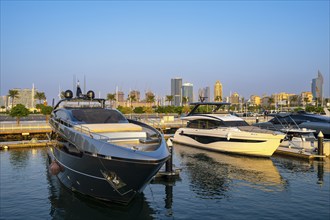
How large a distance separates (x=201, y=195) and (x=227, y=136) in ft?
46.0

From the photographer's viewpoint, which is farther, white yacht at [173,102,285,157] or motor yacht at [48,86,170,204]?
white yacht at [173,102,285,157]

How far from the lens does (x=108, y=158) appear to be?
43.9 feet

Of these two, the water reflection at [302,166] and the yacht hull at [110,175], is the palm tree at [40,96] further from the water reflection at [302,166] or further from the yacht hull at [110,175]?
the yacht hull at [110,175]

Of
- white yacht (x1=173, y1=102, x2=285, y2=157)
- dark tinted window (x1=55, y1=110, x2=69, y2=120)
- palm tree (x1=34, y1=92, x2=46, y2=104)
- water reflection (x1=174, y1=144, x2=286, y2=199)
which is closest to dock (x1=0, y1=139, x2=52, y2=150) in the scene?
dark tinted window (x1=55, y1=110, x2=69, y2=120)

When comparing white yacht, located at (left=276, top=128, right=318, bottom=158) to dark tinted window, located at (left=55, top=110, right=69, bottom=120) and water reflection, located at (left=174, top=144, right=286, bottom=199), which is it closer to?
water reflection, located at (left=174, top=144, right=286, bottom=199)

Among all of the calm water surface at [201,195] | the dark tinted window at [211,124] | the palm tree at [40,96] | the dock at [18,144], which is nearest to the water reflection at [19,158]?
the calm water surface at [201,195]

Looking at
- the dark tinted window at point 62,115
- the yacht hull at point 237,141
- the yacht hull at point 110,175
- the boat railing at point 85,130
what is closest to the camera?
the yacht hull at point 110,175

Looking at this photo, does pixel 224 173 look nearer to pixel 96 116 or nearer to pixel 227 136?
pixel 227 136

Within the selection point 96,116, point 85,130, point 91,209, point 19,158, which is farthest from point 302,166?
point 19,158

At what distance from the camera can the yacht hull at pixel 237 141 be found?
28.9 m

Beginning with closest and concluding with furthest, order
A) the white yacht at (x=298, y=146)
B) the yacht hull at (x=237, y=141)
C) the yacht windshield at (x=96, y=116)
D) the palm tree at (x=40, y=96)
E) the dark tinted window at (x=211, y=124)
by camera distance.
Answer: the yacht windshield at (x=96, y=116) < the yacht hull at (x=237, y=141) < the white yacht at (x=298, y=146) < the dark tinted window at (x=211, y=124) < the palm tree at (x=40, y=96)

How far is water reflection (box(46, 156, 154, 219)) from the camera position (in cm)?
1473

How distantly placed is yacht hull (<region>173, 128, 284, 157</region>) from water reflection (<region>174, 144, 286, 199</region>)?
74cm

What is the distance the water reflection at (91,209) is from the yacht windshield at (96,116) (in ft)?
14.2
